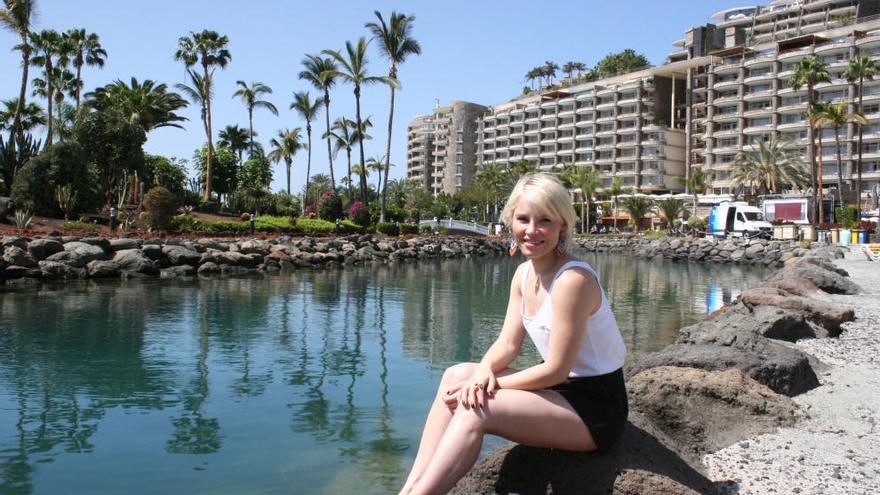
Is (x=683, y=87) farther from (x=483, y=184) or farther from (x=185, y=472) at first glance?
(x=185, y=472)

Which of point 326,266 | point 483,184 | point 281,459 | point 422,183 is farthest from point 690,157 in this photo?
point 281,459

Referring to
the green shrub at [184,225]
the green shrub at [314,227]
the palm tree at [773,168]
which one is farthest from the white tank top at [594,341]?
the palm tree at [773,168]

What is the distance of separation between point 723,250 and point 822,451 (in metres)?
45.5

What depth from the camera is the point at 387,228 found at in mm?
48000

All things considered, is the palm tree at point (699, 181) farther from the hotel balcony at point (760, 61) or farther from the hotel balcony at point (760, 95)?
the hotel balcony at point (760, 61)

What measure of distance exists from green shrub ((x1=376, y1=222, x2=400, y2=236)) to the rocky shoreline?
39940mm

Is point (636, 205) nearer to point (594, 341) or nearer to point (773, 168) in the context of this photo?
point (773, 168)

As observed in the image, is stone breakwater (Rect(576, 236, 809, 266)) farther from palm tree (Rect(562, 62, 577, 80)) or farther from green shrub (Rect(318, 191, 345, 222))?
palm tree (Rect(562, 62, 577, 80))

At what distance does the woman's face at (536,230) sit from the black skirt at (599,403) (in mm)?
643

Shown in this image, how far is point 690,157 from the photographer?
343 ft

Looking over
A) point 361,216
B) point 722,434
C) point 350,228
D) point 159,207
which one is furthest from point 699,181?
point 722,434

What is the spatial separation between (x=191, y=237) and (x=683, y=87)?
3769 inches

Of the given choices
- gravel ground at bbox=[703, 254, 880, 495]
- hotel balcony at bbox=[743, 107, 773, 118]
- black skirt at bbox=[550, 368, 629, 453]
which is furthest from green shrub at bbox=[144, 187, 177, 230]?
hotel balcony at bbox=[743, 107, 773, 118]

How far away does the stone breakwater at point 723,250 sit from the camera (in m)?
42.7
